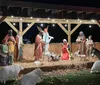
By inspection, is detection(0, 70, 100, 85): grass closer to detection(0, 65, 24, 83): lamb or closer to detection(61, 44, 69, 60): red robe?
detection(0, 65, 24, 83): lamb

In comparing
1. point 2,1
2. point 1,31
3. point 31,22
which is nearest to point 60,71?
point 2,1

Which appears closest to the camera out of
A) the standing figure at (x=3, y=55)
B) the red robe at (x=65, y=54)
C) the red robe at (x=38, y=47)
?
the standing figure at (x=3, y=55)

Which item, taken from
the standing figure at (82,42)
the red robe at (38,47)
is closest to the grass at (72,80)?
the red robe at (38,47)

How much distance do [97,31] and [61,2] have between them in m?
12.6

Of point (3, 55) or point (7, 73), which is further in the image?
point (3, 55)

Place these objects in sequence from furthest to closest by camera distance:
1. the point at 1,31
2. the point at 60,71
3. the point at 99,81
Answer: the point at 1,31 < the point at 60,71 < the point at 99,81

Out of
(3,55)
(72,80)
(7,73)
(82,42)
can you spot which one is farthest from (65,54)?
(7,73)

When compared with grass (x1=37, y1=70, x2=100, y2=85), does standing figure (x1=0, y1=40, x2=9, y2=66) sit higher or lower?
higher

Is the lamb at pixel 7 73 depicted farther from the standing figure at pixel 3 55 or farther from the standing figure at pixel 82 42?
the standing figure at pixel 82 42

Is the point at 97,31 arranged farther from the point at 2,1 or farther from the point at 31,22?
the point at 2,1

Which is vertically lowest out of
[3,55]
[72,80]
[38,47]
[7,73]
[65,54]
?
[72,80]

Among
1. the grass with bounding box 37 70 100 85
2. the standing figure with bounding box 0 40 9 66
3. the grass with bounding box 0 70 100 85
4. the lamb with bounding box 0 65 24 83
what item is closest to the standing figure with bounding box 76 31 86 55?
the grass with bounding box 37 70 100 85

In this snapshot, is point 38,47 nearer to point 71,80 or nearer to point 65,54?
point 65,54

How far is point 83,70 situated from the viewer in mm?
9727
